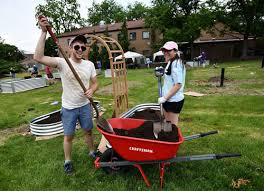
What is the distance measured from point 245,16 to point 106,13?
35.4 meters

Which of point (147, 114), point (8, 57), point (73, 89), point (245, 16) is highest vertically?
point (245, 16)

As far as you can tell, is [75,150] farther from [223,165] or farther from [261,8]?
[261,8]

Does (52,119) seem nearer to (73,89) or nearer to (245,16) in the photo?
(73,89)

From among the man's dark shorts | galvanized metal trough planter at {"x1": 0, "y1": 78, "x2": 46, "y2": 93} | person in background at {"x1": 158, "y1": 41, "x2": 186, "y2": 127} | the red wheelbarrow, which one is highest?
person in background at {"x1": 158, "y1": 41, "x2": 186, "y2": 127}

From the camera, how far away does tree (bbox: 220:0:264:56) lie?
2769cm

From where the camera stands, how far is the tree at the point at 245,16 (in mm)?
27688

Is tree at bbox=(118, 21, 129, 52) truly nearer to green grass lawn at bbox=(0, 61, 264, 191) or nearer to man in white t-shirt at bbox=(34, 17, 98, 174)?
green grass lawn at bbox=(0, 61, 264, 191)

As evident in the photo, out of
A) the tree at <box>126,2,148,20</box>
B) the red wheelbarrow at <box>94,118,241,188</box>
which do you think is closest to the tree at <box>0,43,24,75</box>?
the tree at <box>126,2,148,20</box>

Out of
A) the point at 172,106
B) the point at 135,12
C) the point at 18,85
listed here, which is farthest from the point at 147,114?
the point at 135,12

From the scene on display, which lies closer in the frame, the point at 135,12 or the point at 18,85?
the point at 18,85

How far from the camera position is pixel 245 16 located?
2828cm

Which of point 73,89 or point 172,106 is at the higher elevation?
point 73,89

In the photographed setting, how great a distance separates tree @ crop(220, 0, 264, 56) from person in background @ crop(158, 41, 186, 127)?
91.4 ft

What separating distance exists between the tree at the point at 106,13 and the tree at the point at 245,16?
29.9 meters
